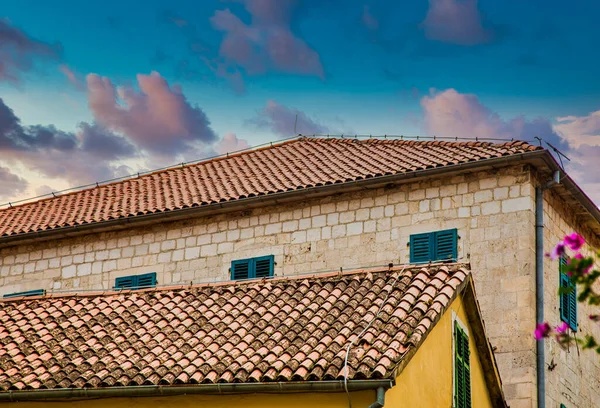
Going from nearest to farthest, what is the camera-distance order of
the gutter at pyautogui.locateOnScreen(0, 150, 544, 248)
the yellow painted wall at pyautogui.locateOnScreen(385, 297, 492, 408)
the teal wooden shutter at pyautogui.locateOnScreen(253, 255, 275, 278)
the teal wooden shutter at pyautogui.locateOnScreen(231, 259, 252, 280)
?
the yellow painted wall at pyautogui.locateOnScreen(385, 297, 492, 408)
the gutter at pyautogui.locateOnScreen(0, 150, 544, 248)
the teal wooden shutter at pyautogui.locateOnScreen(253, 255, 275, 278)
the teal wooden shutter at pyautogui.locateOnScreen(231, 259, 252, 280)

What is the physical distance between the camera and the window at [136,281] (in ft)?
71.3

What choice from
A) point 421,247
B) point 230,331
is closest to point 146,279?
point 421,247

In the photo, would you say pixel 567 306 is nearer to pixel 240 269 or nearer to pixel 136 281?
pixel 240 269

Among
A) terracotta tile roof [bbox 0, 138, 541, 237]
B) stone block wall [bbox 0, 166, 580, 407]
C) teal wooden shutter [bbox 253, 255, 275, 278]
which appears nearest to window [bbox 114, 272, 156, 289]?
stone block wall [bbox 0, 166, 580, 407]

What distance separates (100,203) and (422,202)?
819 centimetres

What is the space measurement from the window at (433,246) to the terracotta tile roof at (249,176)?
1288mm

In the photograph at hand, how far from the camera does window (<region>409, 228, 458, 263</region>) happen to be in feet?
62.1

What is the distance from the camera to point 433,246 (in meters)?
19.2

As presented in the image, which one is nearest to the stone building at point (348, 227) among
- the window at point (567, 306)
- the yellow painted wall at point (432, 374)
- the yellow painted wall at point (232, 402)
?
the window at point (567, 306)

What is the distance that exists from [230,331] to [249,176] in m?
9.87

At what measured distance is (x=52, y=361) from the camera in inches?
515

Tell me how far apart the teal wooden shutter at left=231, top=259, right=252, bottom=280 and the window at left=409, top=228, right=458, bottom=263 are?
3441 millimetres

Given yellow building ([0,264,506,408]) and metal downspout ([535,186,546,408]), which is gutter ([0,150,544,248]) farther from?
yellow building ([0,264,506,408])

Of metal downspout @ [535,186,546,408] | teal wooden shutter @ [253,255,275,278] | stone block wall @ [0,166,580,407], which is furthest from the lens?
teal wooden shutter @ [253,255,275,278]
